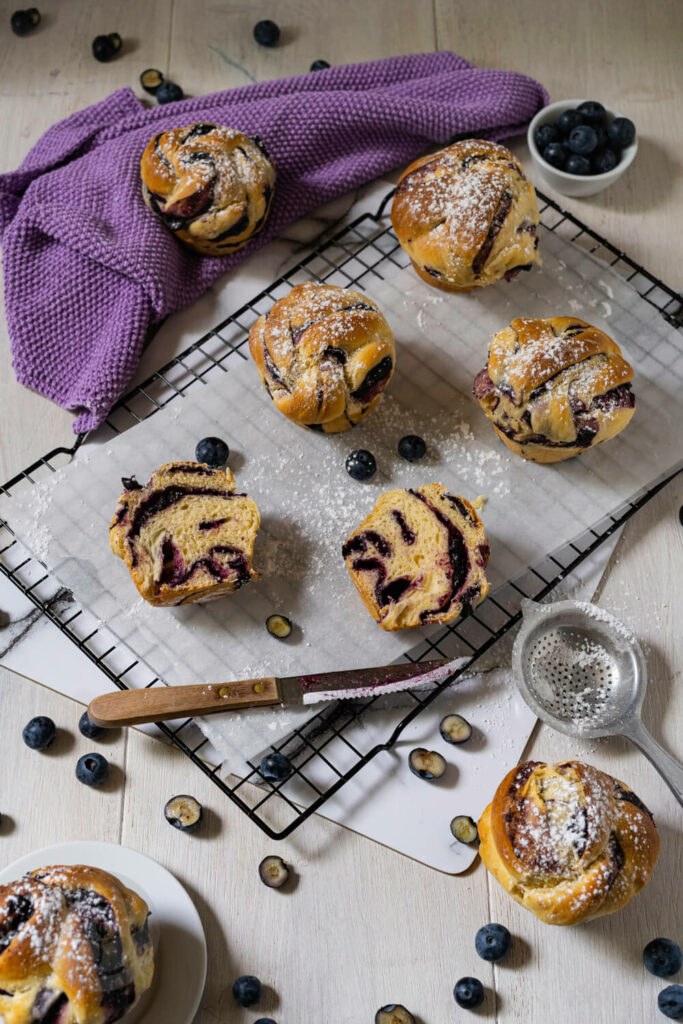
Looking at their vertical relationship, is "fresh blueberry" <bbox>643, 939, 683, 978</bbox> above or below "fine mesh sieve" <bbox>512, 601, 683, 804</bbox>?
below

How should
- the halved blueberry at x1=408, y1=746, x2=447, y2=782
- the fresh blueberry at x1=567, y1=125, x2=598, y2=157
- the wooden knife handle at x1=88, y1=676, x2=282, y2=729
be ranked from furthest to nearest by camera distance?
the fresh blueberry at x1=567, y1=125, x2=598, y2=157 → the halved blueberry at x1=408, y1=746, x2=447, y2=782 → the wooden knife handle at x1=88, y1=676, x2=282, y2=729

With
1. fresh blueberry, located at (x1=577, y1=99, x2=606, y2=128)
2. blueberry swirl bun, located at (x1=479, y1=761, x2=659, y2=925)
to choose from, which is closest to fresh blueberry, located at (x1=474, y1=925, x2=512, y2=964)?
blueberry swirl bun, located at (x1=479, y1=761, x2=659, y2=925)

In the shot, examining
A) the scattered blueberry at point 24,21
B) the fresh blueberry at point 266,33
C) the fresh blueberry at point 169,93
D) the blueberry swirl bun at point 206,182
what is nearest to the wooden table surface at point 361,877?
the blueberry swirl bun at point 206,182

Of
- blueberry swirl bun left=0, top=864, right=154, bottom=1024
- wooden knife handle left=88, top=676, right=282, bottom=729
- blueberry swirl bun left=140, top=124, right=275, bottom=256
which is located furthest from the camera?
blueberry swirl bun left=140, top=124, right=275, bottom=256

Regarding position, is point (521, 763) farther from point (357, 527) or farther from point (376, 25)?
point (376, 25)

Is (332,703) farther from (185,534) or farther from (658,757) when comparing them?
(658,757)

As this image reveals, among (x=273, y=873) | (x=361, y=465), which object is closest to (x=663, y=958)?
(x=273, y=873)

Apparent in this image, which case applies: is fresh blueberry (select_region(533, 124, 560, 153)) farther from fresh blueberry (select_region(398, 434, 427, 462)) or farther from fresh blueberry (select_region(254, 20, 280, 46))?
fresh blueberry (select_region(398, 434, 427, 462))
